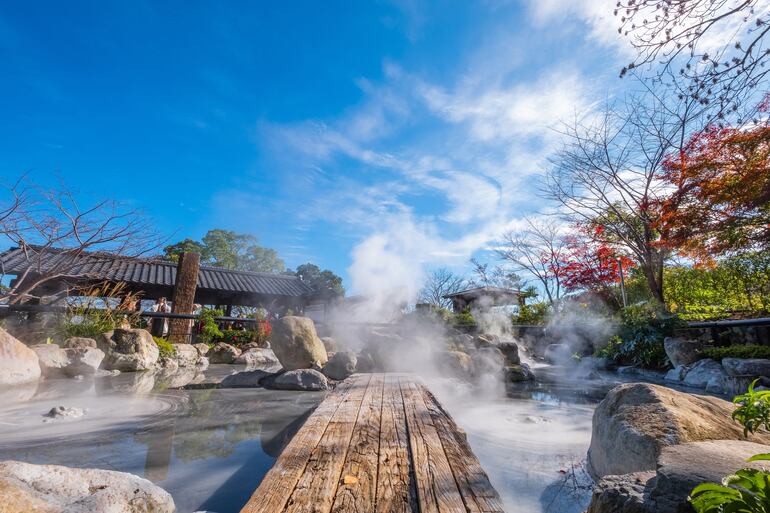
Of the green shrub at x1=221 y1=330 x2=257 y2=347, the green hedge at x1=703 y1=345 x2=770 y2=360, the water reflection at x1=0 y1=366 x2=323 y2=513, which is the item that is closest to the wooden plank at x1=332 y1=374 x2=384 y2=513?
the water reflection at x1=0 y1=366 x2=323 y2=513

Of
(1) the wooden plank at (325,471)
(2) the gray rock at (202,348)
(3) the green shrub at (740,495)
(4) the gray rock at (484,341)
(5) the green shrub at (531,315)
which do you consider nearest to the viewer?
(3) the green shrub at (740,495)

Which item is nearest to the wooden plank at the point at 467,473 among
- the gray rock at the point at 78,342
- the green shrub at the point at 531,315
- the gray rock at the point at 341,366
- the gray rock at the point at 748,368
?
the gray rock at the point at 341,366

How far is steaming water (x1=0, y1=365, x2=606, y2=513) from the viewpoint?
2602mm

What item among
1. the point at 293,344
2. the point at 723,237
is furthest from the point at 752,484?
the point at 723,237

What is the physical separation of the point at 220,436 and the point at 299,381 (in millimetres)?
3021

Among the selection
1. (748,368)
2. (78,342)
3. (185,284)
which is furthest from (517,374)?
(185,284)

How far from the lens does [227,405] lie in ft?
16.8

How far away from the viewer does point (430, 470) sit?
1.78 meters

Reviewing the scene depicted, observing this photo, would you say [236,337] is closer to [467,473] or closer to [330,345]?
[330,345]

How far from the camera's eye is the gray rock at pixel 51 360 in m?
6.71

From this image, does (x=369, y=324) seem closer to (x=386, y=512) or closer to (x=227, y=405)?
(x=227, y=405)

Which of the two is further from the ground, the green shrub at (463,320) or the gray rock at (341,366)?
the green shrub at (463,320)

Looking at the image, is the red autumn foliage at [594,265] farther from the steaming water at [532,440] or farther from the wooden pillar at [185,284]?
the wooden pillar at [185,284]

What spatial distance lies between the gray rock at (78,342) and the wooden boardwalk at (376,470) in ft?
25.4
